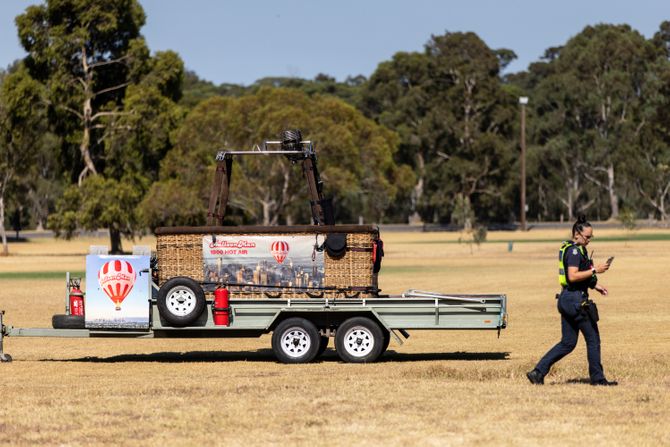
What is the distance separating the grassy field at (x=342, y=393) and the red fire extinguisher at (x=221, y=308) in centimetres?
68

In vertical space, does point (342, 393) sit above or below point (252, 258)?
below

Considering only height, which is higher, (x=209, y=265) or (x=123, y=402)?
(x=209, y=265)

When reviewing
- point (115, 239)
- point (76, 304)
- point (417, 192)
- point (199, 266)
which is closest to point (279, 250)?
point (199, 266)

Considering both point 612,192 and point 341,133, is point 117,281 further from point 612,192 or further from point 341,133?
point 612,192

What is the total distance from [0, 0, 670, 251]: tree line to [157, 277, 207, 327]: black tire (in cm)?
5139

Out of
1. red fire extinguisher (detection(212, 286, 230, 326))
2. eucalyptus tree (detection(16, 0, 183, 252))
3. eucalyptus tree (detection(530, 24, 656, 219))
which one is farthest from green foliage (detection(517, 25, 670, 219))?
red fire extinguisher (detection(212, 286, 230, 326))

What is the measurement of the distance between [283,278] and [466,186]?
10549 centimetres

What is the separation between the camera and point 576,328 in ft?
47.6

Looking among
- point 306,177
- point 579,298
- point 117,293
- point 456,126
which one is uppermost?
point 456,126

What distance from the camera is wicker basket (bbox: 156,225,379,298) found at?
1861 cm

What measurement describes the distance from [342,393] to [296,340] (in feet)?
14.0

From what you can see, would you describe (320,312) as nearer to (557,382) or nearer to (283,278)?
(283,278)

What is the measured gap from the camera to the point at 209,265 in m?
18.7

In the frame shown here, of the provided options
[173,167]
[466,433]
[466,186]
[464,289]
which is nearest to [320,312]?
[466,433]
